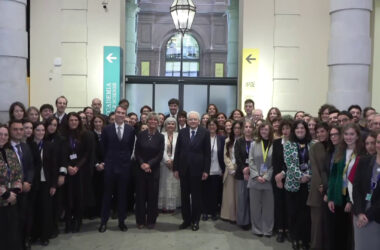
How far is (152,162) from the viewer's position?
6824 millimetres

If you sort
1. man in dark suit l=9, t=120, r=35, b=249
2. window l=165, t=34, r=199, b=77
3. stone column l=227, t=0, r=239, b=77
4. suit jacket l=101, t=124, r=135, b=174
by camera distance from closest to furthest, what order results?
man in dark suit l=9, t=120, r=35, b=249, suit jacket l=101, t=124, r=135, b=174, stone column l=227, t=0, r=239, b=77, window l=165, t=34, r=199, b=77

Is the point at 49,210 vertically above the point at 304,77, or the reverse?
the point at 304,77

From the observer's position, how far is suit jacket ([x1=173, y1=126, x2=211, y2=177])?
685 cm

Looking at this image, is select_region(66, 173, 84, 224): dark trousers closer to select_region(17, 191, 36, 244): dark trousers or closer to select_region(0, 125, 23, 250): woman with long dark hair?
select_region(17, 191, 36, 244): dark trousers

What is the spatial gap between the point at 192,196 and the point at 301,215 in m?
1.80

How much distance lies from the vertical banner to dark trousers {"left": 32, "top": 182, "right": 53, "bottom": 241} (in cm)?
614

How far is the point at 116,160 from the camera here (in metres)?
6.71

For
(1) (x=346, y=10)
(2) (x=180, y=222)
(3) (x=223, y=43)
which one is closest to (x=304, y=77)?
(1) (x=346, y=10)

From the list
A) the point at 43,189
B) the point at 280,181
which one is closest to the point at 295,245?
the point at 280,181

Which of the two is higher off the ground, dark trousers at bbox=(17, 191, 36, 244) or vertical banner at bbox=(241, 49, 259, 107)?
vertical banner at bbox=(241, 49, 259, 107)

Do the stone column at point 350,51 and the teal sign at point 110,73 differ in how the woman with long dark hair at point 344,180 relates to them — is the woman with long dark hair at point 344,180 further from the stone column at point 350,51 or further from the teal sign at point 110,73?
the teal sign at point 110,73

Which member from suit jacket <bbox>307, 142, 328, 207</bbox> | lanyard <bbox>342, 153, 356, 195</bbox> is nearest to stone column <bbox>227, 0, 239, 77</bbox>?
suit jacket <bbox>307, 142, 328, 207</bbox>

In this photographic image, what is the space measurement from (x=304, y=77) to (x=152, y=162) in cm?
548

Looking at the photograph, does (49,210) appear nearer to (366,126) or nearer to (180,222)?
(180,222)
